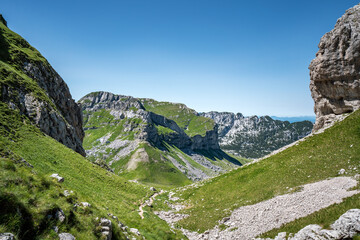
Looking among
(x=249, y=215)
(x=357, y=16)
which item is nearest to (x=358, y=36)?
(x=357, y=16)

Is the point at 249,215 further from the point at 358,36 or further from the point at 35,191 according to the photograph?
the point at 358,36

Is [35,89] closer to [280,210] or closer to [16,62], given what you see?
[16,62]

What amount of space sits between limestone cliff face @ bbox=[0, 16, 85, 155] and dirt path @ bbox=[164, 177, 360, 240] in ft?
147

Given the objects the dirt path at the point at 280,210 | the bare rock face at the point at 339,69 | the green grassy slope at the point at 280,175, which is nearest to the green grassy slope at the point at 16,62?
the green grassy slope at the point at 280,175

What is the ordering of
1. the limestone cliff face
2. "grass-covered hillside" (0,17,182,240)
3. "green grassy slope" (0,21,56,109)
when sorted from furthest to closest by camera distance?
"green grassy slope" (0,21,56,109)
the limestone cliff face
"grass-covered hillside" (0,17,182,240)

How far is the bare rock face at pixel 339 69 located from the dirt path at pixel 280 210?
37.1 m

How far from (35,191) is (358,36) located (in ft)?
241

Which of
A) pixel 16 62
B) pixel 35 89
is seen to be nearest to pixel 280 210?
pixel 35 89

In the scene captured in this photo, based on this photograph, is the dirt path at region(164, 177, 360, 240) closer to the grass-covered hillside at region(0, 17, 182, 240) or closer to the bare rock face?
the grass-covered hillside at region(0, 17, 182, 240)

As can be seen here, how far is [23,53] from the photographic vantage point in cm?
6138

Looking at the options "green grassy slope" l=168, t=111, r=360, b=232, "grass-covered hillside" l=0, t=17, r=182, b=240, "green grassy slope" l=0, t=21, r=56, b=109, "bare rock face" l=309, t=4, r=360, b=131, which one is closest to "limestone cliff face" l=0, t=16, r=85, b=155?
"green grassy slope" l=0, t=21, r=56, b=109

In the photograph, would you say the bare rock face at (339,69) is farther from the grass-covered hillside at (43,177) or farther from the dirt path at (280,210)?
the grass-covered hillside at (43,177)

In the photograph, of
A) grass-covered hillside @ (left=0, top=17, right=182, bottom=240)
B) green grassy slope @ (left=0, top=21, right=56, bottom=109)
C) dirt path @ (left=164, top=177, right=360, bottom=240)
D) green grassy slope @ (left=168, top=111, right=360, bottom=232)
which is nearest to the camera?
grass-covered hillside @ (left=0, top=17, right=182, bottom=240)

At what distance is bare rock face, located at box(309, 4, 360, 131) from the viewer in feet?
173
